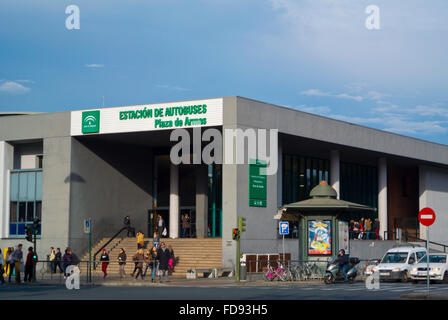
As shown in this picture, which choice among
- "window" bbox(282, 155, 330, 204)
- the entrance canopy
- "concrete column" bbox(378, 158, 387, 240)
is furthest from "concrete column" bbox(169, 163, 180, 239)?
"concrete column" bbox(378, 158, 387, 240)

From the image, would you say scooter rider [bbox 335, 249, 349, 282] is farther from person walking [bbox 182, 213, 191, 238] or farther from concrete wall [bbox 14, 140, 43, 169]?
concrete wall [bbox 14, 140, 43, 169]

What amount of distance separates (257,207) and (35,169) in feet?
51.9

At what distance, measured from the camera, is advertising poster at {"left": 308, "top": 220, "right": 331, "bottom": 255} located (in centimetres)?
3672

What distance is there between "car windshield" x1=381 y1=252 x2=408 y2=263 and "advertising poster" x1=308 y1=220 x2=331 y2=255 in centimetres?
282

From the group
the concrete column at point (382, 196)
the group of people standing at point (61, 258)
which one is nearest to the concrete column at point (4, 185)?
the group of people standing at point (61, 258)

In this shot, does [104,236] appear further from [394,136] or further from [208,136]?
[394,136]

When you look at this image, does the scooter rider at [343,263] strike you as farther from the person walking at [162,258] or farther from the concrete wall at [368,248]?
A: the concrete wall at [368,248]

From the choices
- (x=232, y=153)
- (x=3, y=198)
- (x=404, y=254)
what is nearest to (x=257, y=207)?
(x=232, y=153)

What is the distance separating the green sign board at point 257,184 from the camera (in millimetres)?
42469

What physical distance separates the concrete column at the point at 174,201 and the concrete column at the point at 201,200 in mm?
1975

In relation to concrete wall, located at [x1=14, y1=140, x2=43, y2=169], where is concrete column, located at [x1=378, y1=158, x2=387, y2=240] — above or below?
below
